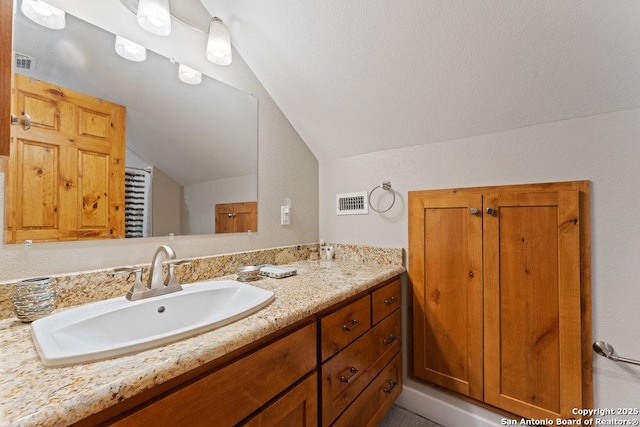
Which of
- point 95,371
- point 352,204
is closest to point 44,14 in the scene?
point 95,371

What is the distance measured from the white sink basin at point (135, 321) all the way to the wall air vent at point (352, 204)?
0.95 m

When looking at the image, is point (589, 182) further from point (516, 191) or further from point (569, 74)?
point (569, 74)

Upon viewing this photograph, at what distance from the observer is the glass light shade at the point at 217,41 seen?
1327mm

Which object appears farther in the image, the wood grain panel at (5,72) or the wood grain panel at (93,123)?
the wood grain panel at (93,123)

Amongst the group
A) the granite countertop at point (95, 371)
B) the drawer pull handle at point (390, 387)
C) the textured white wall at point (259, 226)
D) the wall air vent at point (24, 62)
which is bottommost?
the drawer pull handle at point (390, 387)

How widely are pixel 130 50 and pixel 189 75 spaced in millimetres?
248

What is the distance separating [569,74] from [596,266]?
0.80 metres

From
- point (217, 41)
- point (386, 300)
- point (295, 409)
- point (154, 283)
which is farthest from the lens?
point (386, 300)

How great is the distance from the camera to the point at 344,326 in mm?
1108

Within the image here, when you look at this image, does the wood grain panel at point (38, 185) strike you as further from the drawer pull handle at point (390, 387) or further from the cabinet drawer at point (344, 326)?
the drawer pull handle at point (390, 387)

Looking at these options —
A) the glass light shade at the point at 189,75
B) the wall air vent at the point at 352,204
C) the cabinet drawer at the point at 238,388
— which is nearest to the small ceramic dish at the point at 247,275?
the cabinet drawer at the point at 238,388

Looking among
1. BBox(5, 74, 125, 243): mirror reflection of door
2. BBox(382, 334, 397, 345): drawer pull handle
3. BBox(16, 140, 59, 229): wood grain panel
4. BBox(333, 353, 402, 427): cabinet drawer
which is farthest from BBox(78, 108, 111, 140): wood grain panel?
BBox(382, 334, 397, 345): drawer pull handle

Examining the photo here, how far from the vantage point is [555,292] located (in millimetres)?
1217

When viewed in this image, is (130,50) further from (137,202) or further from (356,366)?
(356,366)
